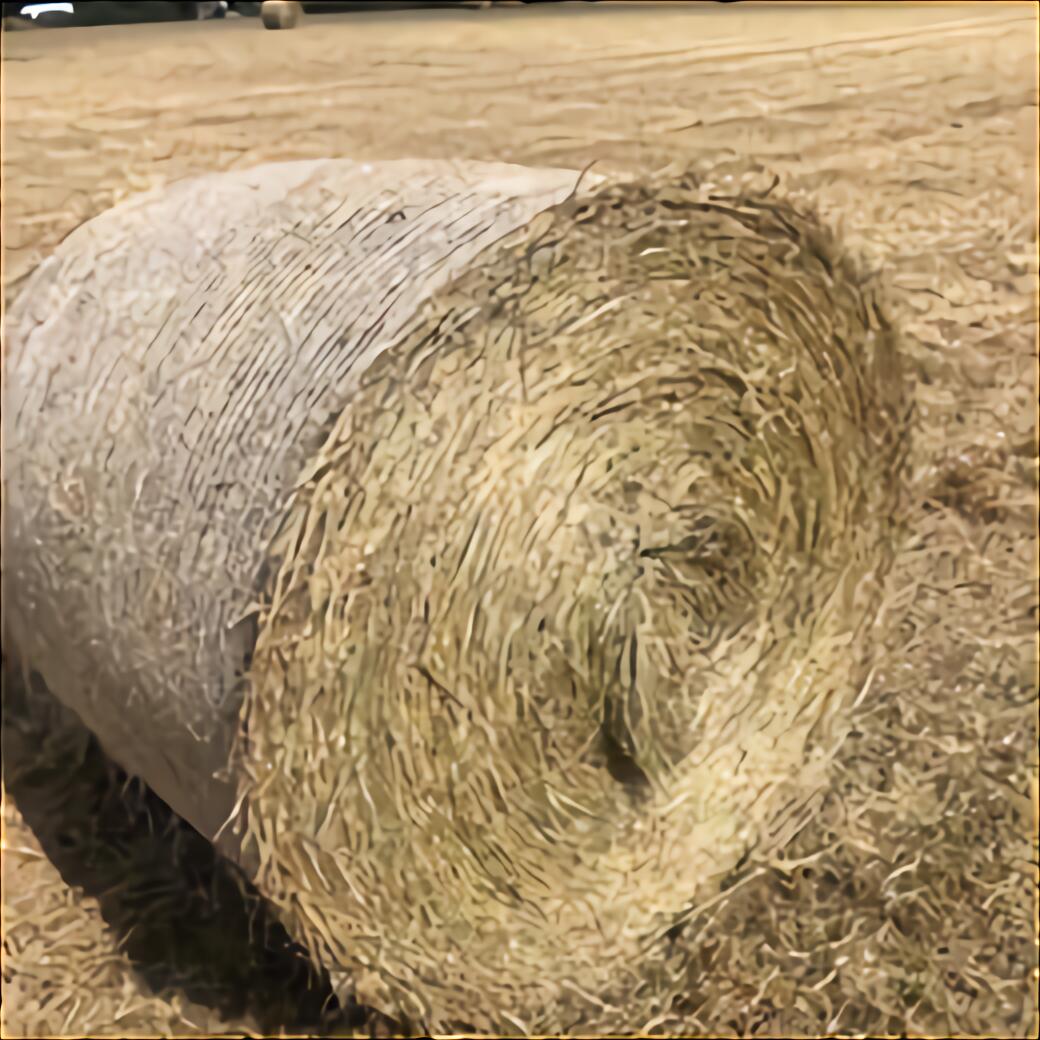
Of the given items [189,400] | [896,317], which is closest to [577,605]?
[189,400]

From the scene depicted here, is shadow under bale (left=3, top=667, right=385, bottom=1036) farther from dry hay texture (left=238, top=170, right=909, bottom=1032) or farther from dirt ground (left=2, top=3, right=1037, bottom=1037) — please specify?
dry hay texture (left=238, top=170, right=909, bottom=1032)

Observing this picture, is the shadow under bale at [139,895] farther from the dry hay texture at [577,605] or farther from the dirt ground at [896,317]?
the dry hay texture at [577,605]

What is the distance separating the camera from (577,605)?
0.76 m

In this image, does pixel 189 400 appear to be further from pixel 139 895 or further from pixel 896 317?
pixel 896 317

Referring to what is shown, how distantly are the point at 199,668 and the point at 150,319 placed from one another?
0.87 feet

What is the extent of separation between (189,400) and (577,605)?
0.32 metres

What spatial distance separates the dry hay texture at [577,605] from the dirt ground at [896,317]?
61mm

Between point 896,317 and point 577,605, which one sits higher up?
point 896,317

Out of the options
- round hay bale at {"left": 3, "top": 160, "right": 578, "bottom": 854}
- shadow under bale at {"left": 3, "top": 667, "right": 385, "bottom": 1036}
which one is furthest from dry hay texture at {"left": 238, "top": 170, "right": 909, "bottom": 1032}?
shadow under bale at {"left": 3, "top": 667, "right": 385, "bottom": 1036}

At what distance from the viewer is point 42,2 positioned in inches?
32.8

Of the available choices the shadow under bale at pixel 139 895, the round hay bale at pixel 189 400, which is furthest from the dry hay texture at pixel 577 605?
the shadow under bale at pixel 139 895

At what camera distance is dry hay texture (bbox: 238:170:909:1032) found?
0.67 m

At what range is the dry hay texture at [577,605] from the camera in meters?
0.67

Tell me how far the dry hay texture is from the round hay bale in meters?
0.03
